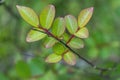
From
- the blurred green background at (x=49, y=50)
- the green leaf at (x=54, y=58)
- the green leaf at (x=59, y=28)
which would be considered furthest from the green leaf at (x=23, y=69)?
the green leaf at (x=59, y=28)

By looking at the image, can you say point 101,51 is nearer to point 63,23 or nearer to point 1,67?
point 1,67

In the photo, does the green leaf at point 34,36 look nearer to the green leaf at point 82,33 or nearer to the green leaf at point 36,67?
the green leaf at point 82,33

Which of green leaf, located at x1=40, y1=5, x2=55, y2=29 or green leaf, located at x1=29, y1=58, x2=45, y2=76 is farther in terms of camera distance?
green leaf, located at x1=29, y1=58, x2=45, y2=76

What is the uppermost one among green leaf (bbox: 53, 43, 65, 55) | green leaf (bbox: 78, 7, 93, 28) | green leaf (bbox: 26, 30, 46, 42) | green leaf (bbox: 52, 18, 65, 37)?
green leaf (bbox: 78, 7, 93, 28)

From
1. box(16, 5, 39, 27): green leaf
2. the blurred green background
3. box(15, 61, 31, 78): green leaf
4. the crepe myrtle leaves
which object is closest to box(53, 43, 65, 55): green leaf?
the crepe myrtle leaves

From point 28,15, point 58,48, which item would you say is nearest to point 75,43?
point 58,48

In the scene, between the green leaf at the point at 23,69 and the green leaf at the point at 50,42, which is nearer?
the green leaf at the point at 50,42

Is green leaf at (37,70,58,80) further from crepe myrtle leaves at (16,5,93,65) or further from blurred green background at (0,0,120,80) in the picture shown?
crepe myrtle leaves at (16,5,93,65)
